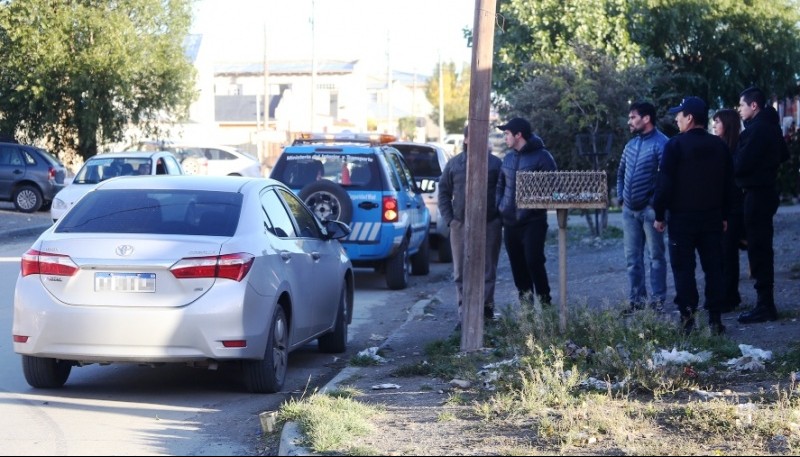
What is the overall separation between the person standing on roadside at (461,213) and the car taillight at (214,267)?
3434 millimetres

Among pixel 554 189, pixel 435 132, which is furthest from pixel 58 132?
pixel 435 132

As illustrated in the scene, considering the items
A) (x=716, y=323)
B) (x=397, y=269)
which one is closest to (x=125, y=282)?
(x=716, y=323)

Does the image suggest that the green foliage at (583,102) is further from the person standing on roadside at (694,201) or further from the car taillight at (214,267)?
the car taillight at (214,267)

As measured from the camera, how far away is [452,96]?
104 meters

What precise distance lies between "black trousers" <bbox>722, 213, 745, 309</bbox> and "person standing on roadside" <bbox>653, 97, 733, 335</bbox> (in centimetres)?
153

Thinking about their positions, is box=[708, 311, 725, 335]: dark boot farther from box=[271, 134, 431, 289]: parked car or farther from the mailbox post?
box=[271, 134, 431, 289]: parked car

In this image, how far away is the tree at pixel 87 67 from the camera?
2923 centimetres

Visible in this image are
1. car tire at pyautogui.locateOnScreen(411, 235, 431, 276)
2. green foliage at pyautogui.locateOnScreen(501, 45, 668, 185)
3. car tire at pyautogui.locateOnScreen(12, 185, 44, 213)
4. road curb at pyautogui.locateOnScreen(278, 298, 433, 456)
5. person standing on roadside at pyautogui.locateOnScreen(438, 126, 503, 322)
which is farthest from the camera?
car tire at pyautogui.locateOnScreen(12, 185, 44, 213)

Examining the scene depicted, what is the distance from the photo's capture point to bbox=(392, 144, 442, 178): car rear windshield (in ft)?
64.7

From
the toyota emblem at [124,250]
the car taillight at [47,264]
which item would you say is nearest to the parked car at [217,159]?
the car taillight at [47,264]

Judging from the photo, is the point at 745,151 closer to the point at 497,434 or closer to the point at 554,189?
the point at 554,189

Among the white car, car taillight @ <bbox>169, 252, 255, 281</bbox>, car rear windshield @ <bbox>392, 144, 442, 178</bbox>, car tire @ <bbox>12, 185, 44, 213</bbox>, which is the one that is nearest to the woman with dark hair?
car taillight @ <bbox>169, 252, 255, 281</bbox>

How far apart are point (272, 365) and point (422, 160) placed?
12058 mm

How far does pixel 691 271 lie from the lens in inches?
363
